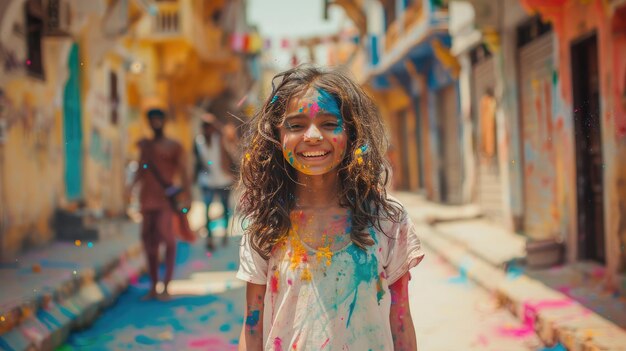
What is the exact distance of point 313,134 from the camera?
2047 mm

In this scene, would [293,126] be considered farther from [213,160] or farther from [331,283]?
[213,160]

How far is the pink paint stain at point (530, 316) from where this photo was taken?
16.7ft

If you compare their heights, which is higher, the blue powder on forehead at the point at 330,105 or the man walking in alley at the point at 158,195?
the blue powder on forehead at the point at 330,105

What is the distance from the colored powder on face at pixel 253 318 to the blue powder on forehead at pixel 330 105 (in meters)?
0.61

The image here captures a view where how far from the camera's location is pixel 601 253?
6781 mm

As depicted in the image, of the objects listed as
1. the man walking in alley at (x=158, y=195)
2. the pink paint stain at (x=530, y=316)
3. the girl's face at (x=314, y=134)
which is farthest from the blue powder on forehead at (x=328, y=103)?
the man walking in alley at (x=158, y=195)

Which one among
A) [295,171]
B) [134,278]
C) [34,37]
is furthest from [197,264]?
[295,171]

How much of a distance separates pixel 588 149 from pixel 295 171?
5.46m

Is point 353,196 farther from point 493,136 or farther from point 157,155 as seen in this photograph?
point 493,136

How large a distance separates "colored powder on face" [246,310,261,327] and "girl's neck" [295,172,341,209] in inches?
13.9

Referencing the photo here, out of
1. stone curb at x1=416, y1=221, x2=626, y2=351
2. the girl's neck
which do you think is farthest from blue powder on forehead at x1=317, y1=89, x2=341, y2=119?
stone curb at x1=416, y1=221, x2=626, y2=351

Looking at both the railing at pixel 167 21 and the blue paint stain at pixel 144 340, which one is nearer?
the blue paint stain at pixel 144 340

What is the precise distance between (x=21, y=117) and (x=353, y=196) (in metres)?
7.46

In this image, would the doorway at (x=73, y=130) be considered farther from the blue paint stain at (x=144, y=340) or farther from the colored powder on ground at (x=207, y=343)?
the colored powder on ground at (x=207, y=343)
